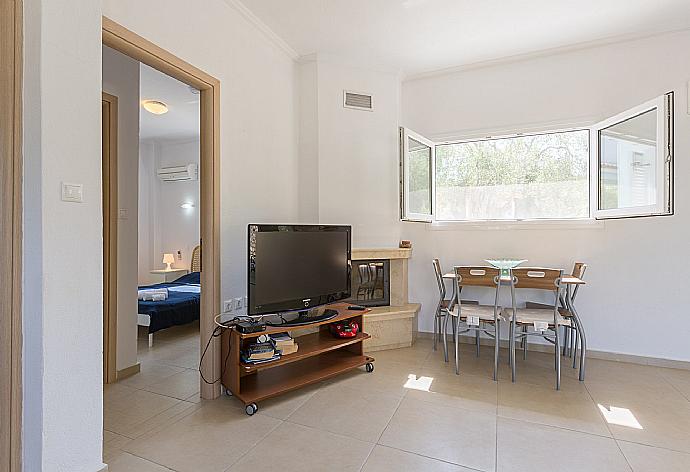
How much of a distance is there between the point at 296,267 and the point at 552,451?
6.52ft

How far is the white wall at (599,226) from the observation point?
3240 mm

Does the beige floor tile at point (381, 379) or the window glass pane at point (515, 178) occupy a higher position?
the window glass pane at point (515, 178)

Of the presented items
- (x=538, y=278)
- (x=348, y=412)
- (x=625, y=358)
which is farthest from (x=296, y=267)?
(x=625, y=358)

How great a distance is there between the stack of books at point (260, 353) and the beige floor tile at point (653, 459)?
211cm

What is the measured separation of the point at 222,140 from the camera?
2752 millimetres

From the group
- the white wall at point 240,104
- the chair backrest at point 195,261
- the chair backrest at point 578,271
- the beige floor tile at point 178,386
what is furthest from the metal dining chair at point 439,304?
the chair backrest at point 195,261

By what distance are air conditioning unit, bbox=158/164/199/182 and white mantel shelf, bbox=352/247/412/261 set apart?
412 cm

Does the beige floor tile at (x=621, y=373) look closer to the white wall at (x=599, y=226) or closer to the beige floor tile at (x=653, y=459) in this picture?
the white wall at (x=599, y=226)

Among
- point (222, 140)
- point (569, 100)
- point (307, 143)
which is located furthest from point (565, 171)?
point (222, 140)

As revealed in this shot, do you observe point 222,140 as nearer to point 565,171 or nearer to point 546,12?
point 546,12

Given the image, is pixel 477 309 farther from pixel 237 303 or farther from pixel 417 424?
pixel 237 303

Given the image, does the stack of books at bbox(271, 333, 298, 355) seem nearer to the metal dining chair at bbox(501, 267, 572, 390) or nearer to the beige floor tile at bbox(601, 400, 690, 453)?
the metal dining chair at bbox(501, 267, 572, 390)

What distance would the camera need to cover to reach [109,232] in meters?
3.00

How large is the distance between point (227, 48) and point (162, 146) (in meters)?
4.78
